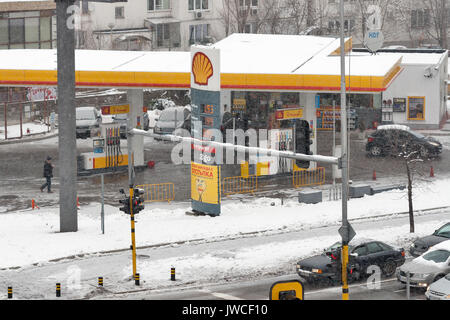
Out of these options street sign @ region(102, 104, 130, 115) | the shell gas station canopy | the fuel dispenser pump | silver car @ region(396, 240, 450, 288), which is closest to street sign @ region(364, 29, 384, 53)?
the shell gas station canopy

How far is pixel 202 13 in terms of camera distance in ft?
266

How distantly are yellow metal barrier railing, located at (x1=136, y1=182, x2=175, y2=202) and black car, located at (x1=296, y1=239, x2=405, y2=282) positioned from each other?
12910mm

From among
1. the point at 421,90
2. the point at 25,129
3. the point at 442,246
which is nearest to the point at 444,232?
the point at 442,246

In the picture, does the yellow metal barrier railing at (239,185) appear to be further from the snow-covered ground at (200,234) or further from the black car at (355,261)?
the black car at (355,261)

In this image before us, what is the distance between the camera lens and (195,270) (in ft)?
84.5

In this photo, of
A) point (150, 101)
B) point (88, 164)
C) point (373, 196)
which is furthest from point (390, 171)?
point (150, 101)

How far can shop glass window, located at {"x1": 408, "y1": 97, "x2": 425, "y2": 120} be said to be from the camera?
185 ft

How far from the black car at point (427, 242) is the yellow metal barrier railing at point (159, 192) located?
12591 mm

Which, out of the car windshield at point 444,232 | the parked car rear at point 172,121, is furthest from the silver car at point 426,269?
the parked car rear at point 172,121

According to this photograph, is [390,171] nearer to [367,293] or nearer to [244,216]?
[244,216]

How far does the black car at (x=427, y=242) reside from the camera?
89.4 ft

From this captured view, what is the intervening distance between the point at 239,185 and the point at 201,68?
861cm

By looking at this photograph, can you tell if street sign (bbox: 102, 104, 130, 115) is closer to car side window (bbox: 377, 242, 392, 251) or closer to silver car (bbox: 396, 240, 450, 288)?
car side window (bbox: 377, 242, 392, 251)

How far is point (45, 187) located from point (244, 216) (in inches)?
428
